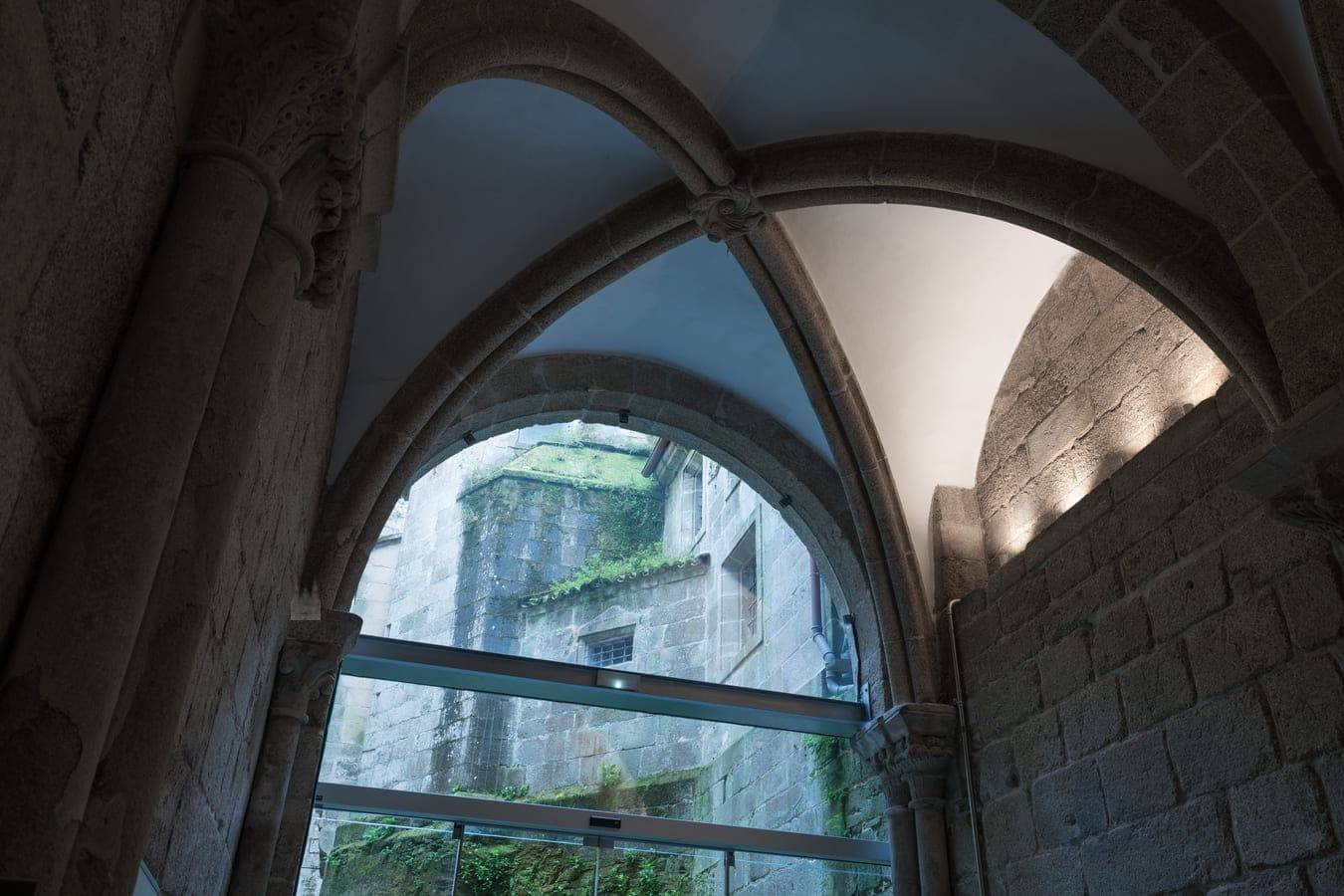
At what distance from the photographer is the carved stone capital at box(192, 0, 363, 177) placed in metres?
1.72

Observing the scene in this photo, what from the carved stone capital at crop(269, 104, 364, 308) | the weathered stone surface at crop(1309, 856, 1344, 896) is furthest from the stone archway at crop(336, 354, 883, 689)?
the carved stone capital at crop(269, 104, 364, 308)

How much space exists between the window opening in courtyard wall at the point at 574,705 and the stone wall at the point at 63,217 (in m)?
3.60

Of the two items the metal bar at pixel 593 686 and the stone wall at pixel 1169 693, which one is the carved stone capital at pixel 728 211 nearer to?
the stone wall at pixel 1169 693

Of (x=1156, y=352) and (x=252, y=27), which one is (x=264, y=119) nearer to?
(x=252, y=27)

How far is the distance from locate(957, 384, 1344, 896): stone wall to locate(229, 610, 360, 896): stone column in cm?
282

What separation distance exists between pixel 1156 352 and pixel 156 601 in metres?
3.98

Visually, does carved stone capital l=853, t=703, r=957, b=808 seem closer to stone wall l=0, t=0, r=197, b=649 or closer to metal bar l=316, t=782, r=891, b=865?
metal bar l=316, t=782, r=891, b=865

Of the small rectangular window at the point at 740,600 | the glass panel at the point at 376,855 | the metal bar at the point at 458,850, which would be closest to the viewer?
the glass panel at the point at 376,855

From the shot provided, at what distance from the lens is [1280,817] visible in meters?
3.18

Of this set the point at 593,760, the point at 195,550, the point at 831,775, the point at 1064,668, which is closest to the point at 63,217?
the point at 195,550

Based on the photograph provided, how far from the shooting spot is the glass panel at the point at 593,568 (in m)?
6.12

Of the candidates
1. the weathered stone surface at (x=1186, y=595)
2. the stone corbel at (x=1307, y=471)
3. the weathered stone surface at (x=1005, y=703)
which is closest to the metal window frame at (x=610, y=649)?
the weathered stone surface at (x=1005, y=703)

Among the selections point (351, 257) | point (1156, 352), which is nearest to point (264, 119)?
point (351, 257)

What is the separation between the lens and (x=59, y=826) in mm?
1204
